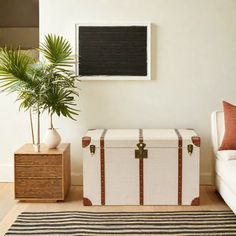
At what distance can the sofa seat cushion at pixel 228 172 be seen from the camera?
3.58 m

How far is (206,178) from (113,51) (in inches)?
61.4

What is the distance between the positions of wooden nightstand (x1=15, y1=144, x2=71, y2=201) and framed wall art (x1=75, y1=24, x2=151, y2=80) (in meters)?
0.93

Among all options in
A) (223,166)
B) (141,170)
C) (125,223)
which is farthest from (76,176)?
(223,166)

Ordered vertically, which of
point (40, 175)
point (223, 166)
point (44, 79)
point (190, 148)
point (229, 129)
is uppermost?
point (44, 79)

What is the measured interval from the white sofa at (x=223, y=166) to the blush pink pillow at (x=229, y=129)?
92 millimetres

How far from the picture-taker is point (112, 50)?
458 cm

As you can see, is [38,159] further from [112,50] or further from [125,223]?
[112,50]

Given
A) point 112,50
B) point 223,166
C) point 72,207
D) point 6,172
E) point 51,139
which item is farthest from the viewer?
point 6,172

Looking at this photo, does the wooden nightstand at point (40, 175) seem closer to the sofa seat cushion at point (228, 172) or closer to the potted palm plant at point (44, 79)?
the potted palm plant at point (44, 79)

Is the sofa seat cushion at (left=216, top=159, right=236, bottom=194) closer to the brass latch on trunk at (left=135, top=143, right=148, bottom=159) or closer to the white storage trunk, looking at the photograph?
the white storage trunk

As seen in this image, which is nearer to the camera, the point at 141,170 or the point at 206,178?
A: the point at 141,170

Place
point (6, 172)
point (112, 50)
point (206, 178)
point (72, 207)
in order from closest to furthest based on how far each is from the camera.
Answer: point (72, 207) → point (112, 50) → point (206, 178) → point (6, 172)

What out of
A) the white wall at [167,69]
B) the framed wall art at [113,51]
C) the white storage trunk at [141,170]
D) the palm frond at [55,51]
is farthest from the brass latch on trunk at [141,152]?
the palm frond at [55,51]

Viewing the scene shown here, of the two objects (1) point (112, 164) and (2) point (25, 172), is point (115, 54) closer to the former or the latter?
(1) point (112, 164)
